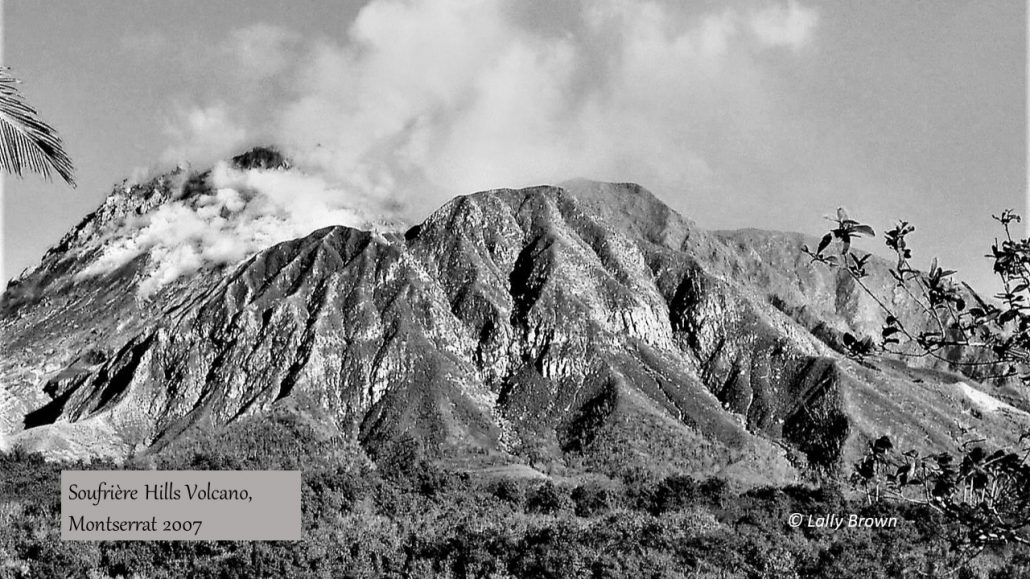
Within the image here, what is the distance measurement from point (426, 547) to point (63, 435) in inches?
5241

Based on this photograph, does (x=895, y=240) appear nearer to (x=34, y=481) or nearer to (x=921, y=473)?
(x=921, y=473)

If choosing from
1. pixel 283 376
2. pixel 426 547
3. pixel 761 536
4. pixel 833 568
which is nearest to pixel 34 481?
pixel 426 547

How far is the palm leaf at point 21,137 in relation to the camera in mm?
9984

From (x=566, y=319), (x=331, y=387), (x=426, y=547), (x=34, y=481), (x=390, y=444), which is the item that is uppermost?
(x=566, y=319)

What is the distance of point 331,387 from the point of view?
183500 mm

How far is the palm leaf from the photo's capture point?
9.98 m
